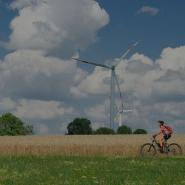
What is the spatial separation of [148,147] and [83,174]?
20.4m

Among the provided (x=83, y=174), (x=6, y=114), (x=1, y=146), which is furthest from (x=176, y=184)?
(x=6, y=114)

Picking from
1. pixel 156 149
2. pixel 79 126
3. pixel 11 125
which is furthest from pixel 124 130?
pixel 156 149

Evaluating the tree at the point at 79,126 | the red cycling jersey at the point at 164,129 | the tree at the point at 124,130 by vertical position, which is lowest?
the red cycling jersey at the point at 164,129

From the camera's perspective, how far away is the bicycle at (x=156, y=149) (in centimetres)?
3649

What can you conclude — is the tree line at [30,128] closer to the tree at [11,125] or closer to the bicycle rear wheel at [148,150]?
the tree at [11,125]

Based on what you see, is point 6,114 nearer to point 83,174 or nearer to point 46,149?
point 46,149

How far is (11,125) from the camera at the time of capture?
11712 cm

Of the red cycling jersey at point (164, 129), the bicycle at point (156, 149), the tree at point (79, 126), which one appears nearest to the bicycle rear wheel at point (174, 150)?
the bicycle at point (156, 149)

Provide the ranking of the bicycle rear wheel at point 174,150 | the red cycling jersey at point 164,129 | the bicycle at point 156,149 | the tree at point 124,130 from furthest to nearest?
1. the tree at point 124,130
2. the bicycle rear wheel at point 174,150
3. the bicycle at point 156,149
4. the red cycling jersey at point 164,129

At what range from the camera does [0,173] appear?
18156 millimetres

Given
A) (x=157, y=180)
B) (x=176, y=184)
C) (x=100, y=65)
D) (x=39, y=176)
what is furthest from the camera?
(x=100, y=65)

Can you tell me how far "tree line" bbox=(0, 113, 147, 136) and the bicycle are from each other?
207 feet

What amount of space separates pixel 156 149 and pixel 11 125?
82.2 metres

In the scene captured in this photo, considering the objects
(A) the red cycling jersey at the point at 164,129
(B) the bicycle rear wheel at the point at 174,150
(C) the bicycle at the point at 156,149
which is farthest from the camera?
(B) the bicycle rear wheel at the point at 174,150
